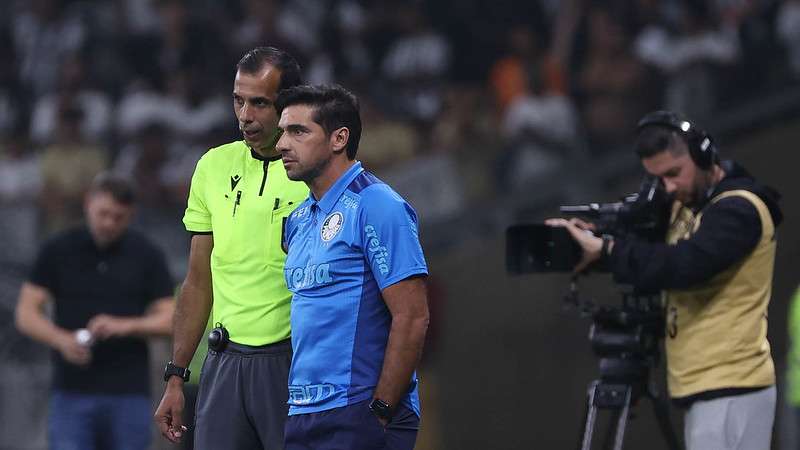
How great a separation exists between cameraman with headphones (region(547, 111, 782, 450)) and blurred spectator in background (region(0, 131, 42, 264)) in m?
5.58

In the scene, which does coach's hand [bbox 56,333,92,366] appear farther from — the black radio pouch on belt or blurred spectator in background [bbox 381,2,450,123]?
blurred spectator in background [bbox 381,2,450,123]

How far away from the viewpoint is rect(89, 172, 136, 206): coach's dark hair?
614 centimetres

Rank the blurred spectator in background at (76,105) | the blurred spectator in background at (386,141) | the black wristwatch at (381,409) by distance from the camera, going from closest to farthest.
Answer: the black wristwatch at (381,409)
the blurred spectator in background at (386,141)
the blurred spectator in background at (76,105)

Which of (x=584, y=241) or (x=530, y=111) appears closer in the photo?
(x=584, y=241)

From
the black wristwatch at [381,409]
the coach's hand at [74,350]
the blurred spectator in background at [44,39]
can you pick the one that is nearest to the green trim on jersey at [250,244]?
the black wristwatch at [381,409]

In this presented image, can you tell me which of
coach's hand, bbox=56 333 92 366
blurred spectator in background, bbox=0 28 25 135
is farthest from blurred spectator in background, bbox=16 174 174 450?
blurred spectator in background, bbox=0 28 25 135

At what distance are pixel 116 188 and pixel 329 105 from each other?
2707 mm

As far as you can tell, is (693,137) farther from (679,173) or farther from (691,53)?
(691,53)

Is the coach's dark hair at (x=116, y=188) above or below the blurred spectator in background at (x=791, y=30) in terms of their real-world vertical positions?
below

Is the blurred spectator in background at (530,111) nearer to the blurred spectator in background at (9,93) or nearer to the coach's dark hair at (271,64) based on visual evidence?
the blurred spectator in background at (9,93)

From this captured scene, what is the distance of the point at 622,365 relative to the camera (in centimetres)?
466

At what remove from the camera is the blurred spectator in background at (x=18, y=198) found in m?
9.27

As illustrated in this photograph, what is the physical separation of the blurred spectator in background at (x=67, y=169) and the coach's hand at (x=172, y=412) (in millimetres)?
5483

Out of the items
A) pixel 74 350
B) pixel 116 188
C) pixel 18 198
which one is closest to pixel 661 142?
pixel 116 188
